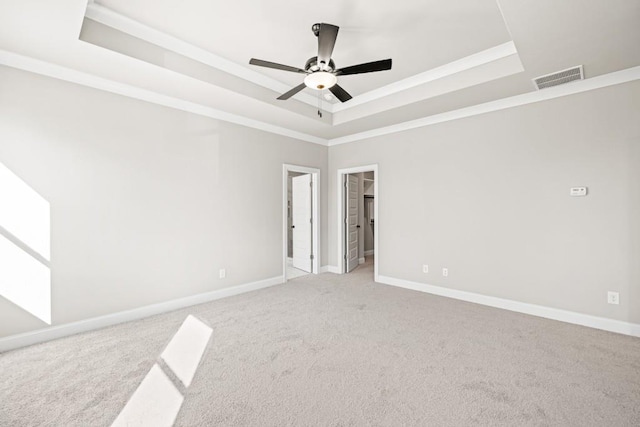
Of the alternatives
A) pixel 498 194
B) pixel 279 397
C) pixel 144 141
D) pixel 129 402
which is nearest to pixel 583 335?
pixel 498 194

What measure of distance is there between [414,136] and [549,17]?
2.50m

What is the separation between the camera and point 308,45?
3033mm

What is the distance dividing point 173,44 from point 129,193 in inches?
67.4

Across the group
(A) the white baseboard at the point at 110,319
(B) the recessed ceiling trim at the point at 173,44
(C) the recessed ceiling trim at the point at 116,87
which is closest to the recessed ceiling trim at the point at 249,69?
(B) the recessed ceiling trim at the point at 173,44

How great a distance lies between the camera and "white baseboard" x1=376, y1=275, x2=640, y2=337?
2975 millimetres

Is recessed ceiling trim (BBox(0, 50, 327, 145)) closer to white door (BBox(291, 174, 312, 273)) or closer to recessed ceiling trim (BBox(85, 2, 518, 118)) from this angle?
recessed ceiling trim (BBox(85, 2, 518, 118))

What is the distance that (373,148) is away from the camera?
16.9ft

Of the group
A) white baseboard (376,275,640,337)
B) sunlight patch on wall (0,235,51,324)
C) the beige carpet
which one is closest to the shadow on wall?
sunlight patch on wall (0,235,51,324)

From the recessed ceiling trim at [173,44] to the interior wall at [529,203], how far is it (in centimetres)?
239

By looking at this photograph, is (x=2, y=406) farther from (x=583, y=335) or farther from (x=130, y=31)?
(x=583, y=335)

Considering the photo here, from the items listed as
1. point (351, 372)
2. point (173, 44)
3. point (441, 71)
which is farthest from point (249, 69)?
point (351, 372)

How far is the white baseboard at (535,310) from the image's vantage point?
297 centimetres

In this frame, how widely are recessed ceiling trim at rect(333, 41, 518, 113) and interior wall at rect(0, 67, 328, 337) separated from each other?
5.87ft

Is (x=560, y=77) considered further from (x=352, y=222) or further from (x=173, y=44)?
(x=173, y=44)
